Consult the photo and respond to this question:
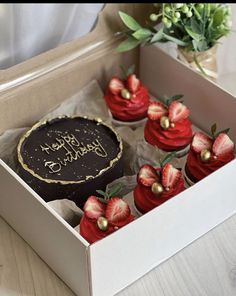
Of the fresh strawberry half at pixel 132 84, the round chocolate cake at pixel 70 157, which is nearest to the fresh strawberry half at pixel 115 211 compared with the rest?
the round chocolate cake at pixel 70 157

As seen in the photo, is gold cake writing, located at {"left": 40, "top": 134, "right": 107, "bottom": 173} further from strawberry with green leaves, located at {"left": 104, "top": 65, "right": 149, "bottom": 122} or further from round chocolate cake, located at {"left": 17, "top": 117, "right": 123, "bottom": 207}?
strawberry with green leaves, located at {"left": 104, "top": 65, "right": 149, "bottom": 122}

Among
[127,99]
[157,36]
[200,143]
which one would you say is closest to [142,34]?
Result: [157,36]

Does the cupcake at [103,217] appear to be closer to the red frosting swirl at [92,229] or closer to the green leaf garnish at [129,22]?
the red frosting swirl at [92,229]

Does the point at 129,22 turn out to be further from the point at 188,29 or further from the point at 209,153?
the point at 209,153

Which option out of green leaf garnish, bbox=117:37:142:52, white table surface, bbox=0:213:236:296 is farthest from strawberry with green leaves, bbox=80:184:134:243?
green leaf garnish, bbox=117:37:142:52

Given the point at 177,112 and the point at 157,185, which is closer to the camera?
the point at 157,185

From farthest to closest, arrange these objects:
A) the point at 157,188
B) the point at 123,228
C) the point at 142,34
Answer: the point at 142,34 < the point at 157,188 < the point at 123,228

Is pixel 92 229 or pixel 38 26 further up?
pixel 38 26
